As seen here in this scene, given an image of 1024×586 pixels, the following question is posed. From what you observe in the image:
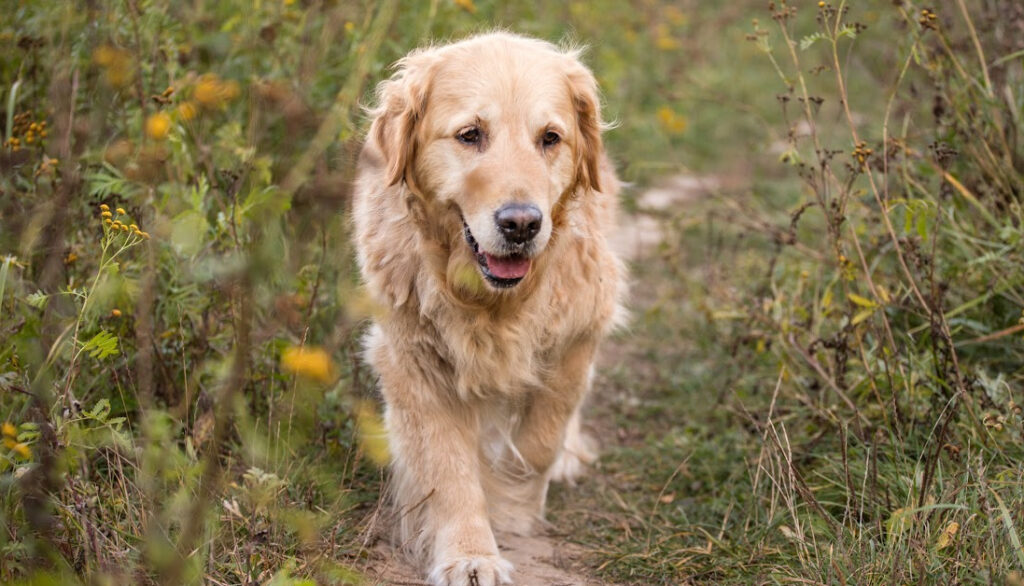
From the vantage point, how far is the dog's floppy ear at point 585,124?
11.4ft

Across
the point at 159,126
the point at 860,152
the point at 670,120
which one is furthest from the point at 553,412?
the point at 670,120

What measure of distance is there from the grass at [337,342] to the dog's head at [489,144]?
0.24 metres

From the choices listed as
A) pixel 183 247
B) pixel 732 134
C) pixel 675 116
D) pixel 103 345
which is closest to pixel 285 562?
pixel 103 345

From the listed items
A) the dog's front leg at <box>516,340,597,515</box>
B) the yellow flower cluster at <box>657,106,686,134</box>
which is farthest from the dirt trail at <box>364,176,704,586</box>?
the yellow flower cluster at <box>657,106,686,134</box>

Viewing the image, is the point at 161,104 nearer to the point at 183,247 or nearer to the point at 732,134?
the point at 183,247

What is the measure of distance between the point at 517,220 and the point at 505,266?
0.69 feet

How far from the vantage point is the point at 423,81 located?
3299 mm

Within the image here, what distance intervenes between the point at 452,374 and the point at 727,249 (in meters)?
3.52

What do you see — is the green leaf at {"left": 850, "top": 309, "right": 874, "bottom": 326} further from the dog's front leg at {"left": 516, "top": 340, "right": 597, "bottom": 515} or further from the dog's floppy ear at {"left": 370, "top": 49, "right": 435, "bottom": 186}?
the dog's floppy ear at {"left": 370, "top": 49, "right": 435, "bottom": 186}

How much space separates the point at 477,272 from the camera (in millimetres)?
3154

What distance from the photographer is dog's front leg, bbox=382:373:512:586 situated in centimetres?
323

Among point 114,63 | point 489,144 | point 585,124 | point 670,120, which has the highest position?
point 114,63

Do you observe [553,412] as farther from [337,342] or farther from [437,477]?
[337,342]

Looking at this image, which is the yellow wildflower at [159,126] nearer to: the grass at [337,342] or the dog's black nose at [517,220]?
the grass at [337,342]
